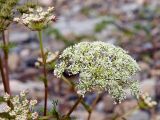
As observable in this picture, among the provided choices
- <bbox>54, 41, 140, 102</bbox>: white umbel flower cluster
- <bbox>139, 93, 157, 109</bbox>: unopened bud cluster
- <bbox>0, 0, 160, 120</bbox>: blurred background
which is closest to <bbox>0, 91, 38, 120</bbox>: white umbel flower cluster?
<bbox>54, 41, 140, 102</bbox>: white umbel flower cluster

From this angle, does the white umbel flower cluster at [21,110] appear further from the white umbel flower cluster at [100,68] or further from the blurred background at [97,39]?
the blurred background at [97,39]

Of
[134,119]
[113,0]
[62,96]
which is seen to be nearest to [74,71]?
[134,119]

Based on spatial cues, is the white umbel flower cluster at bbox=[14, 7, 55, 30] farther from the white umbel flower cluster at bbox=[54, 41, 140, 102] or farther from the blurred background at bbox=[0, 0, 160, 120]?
the blurred background at bbox=[0, 0, 160, 120]

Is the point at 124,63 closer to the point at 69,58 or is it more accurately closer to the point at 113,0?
the point at 69,58

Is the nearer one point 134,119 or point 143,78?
point 134,119

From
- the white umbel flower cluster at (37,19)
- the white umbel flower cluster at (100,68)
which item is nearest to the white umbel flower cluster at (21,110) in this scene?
the white umbel flower cluster at (100,68)
